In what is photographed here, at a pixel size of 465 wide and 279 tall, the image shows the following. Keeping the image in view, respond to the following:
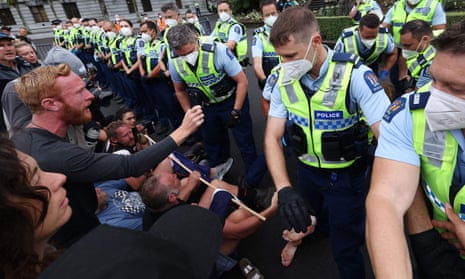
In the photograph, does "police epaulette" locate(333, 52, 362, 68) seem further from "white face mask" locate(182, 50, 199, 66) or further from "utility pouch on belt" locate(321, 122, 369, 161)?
"white face mask" locate(182, 50, 199, 66)

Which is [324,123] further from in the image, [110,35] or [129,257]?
[110,35]

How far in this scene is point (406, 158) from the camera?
3.45 feet

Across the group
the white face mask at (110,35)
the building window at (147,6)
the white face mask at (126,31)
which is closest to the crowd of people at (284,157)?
the white face mask at (126,31)

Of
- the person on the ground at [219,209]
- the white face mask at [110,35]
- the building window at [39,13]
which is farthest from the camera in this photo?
the building window at [39,13]

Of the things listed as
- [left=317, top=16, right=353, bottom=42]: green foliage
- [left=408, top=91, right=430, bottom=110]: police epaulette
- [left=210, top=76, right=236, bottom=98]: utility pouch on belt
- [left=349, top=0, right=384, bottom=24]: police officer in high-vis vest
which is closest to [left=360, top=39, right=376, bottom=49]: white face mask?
[left=210, top=76, right=236, bottom=98]: utility pouch on belt

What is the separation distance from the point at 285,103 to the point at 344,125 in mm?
379

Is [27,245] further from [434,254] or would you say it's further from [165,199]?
[434,254]

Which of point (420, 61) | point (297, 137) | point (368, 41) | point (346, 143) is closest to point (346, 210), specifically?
point (346, 143)

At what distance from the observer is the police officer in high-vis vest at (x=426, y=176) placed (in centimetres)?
93

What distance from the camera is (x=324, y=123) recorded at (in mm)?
1652

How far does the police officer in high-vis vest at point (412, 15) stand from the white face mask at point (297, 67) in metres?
3.32

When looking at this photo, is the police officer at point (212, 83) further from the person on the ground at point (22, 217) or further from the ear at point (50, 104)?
the person on the ground at point (22, 217)

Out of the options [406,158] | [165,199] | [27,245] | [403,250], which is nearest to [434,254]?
[403,250]

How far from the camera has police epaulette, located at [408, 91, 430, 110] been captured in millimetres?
1022
